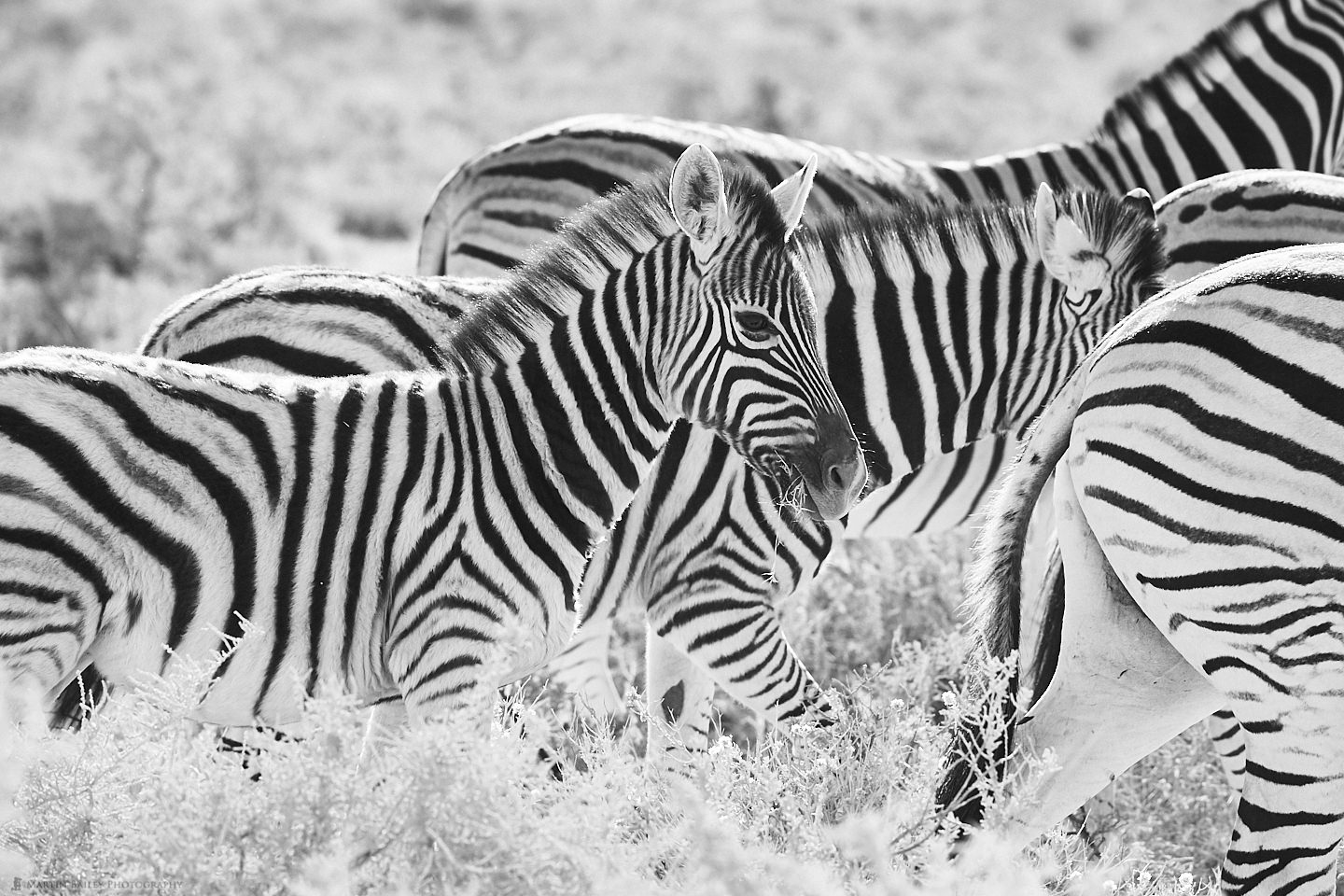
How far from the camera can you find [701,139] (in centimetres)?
777

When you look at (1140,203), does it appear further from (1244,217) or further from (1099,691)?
(1099,691)

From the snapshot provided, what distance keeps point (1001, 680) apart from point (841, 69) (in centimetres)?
2220

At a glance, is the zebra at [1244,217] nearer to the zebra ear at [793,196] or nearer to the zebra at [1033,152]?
the zebra at [1033,152]

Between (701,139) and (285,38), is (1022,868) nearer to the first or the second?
(701,139)

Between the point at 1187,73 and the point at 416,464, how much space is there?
20.4 feet

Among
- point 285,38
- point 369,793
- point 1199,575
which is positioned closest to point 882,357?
point 1199,575

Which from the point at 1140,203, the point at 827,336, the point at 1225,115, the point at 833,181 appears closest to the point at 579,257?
the point at 827,336

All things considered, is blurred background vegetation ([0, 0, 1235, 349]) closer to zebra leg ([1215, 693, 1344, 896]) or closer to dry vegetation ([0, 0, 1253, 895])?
dry vegetation ([0, 0, 1253, 895])

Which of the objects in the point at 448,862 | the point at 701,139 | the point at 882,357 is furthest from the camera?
the point at 701,139

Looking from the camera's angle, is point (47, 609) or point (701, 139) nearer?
point (47, 609)

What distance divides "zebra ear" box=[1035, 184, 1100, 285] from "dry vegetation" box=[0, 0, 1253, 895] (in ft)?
4.80

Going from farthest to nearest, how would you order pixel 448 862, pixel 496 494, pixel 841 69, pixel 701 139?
pixel 841 69, pixel 701 139, pixel 496 494, pixel 448 862

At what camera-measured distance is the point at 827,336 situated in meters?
5.58

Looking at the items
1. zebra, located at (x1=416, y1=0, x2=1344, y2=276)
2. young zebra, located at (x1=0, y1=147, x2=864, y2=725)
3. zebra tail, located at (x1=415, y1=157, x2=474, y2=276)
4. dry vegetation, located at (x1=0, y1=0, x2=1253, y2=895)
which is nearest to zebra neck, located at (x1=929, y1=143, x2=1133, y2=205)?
zebra, located at (x1=416, y1=0, x2=1344, y2=276)
